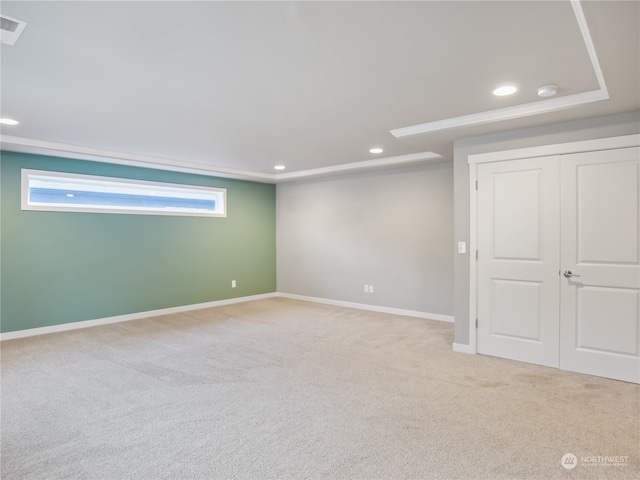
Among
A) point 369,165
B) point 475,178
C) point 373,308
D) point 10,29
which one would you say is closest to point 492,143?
point 475,178

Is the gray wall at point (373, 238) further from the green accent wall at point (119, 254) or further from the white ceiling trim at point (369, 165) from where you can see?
the green accent wall at point (119, 254)

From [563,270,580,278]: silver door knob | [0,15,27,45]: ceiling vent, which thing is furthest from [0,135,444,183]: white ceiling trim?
[0,15,27,45]: ceiling vent

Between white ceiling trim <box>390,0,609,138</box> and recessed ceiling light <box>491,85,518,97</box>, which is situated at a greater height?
recessed ceiling light <box>491,85,518,97</box>

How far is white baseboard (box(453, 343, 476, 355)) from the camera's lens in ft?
13.3

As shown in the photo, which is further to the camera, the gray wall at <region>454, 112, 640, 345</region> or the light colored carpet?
the gray wall at <region>454, 112, 640, 345</region>

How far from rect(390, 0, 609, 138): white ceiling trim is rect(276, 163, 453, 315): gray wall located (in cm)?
178

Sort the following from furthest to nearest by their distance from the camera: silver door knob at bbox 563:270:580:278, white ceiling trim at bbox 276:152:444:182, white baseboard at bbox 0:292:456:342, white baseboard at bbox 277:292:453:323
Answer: white baseboard at bbox 277:292:453:323 → white ceiling trim at bbox 276:152:444:182 → white baseboard at bbox 0:292:456:342 → silver door knob at bbox 563:270:580:278

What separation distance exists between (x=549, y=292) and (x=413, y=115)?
2.14 meters

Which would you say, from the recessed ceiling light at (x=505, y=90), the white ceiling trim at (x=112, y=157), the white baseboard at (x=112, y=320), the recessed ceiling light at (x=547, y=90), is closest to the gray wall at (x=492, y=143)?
the recessed ceiling light at (x=547, y=90)

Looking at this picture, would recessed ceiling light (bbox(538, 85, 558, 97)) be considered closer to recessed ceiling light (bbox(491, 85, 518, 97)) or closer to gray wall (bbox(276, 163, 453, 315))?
recessed ceiling light (bbox(491, 85, 518, 97))

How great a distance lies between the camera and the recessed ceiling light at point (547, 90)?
2861mm

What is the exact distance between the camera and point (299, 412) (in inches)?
109

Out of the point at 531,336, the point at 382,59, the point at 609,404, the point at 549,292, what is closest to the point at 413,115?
the point at 382,59

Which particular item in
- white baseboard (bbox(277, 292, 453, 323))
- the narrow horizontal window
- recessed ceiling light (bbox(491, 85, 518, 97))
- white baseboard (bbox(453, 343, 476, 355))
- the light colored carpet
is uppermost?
recessed ceiling light (bbox(491, 85, 518, 97))
